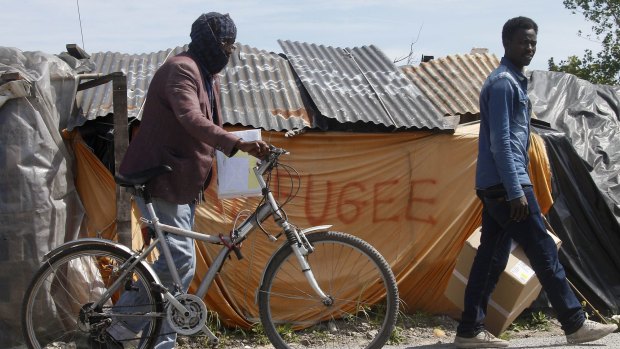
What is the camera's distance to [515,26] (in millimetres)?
5453

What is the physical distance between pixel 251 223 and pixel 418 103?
278 cm

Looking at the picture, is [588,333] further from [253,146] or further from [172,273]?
[172,273]

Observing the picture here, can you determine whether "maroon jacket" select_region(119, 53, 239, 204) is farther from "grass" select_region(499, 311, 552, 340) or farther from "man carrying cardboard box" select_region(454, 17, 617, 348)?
"grass" select_region(499, 311, 552, 340)

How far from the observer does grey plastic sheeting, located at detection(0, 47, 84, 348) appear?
5539mm

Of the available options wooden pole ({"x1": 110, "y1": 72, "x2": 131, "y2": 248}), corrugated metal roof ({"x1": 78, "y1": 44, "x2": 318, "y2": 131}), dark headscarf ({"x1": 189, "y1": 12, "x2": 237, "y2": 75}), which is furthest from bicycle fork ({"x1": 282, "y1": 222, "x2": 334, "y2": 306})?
corrugated metal roof ({"x1": 78, "y1": 44, "x2": 318, "y2": 131})

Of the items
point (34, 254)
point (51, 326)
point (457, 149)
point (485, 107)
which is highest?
point (485, 107)

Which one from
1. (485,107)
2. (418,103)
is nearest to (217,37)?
(485,107)

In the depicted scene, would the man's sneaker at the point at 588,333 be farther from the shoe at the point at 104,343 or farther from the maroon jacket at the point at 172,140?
the shoe at the point at 104,343

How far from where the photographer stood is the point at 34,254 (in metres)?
Result: 5.59

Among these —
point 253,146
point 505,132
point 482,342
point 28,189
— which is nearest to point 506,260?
point 482,342

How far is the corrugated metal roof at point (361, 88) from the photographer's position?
6.66m

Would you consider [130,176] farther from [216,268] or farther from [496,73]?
[496,73]

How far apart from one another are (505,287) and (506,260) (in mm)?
250

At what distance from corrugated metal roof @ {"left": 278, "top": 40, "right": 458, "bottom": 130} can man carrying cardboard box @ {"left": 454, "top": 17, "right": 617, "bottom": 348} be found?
1.31 metres
